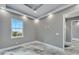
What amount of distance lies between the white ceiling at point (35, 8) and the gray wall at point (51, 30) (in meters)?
0.20

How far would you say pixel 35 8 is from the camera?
7.51 ft

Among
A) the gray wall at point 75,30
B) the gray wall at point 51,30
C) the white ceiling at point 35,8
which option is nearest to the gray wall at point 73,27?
the gray wall at point 75,30

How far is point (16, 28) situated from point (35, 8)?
746 mm

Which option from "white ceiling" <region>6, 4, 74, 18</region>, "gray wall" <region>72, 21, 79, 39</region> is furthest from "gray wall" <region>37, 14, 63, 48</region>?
"gray wall" <region>72, 21, 79, 39</region>

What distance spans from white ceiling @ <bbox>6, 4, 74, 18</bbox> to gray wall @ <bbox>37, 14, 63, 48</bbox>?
0.20 metres

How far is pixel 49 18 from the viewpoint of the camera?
2396mm

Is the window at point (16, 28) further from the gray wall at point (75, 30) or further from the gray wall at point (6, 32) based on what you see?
the gray wall at point (75, 30)

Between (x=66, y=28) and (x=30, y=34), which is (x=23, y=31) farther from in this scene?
(x=66, y=28)

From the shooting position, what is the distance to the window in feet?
7.43

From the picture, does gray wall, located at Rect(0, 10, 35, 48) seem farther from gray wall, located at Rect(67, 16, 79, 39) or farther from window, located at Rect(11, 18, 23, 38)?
gray wall, located at Rect(67, 16, 79, 39)

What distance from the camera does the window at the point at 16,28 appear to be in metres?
2.27

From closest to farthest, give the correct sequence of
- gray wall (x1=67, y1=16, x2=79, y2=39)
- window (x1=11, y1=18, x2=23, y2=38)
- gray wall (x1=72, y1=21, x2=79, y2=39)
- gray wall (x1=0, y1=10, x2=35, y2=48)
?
1. gray wall (x1=0, y1=10, x2=35, y2=48)
2. window (x1=11, y1=18, x2=23, y2=38)
3. gray wall (x1=67, y1=16, x2=79, y2=39)
4. gray wall (x1=72, y1=21, x2=79, y2=39)

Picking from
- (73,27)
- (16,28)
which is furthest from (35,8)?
(73,27)
